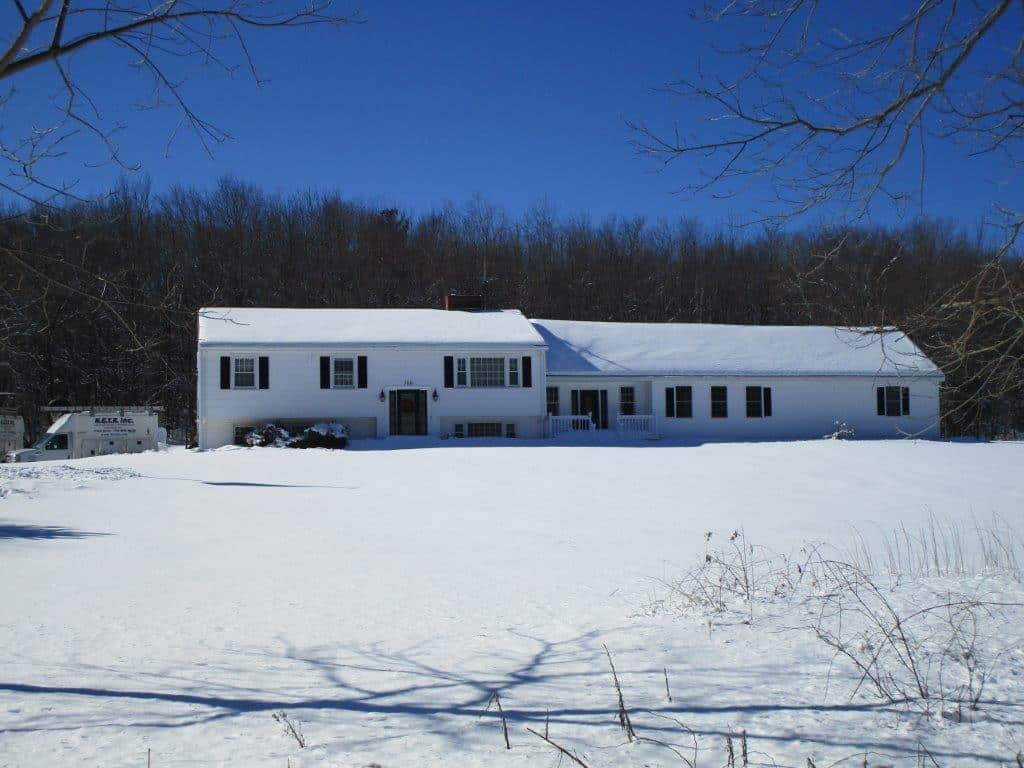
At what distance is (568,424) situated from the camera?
3319 cm

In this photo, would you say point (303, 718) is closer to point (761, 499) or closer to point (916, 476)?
point (761, 499)

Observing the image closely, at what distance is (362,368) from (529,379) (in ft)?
21.6

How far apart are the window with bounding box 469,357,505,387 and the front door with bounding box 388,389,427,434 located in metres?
2.16

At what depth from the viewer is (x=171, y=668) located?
5.50m

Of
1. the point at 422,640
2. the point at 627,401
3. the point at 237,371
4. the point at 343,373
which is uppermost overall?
the point at 237,371

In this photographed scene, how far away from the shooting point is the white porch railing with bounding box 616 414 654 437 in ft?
109

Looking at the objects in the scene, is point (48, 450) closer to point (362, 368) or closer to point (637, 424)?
point (362, 368)

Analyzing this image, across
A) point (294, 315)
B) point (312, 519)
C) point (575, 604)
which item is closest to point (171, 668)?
point (575, 604)

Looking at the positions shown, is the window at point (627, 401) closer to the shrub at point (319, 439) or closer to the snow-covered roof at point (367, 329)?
the snow-covered roof at point (367, 329)

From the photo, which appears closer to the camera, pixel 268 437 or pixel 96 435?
pixel 268 437

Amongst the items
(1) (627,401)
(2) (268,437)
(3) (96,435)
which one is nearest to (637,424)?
(1) (627,401)

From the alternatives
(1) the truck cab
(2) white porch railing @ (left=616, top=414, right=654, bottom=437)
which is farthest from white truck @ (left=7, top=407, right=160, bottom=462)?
(2) white porch railing @ (left=616, top=414, right=654, bottom=437)

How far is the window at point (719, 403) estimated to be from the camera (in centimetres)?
3494

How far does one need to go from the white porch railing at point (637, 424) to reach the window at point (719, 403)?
10.2 ft
